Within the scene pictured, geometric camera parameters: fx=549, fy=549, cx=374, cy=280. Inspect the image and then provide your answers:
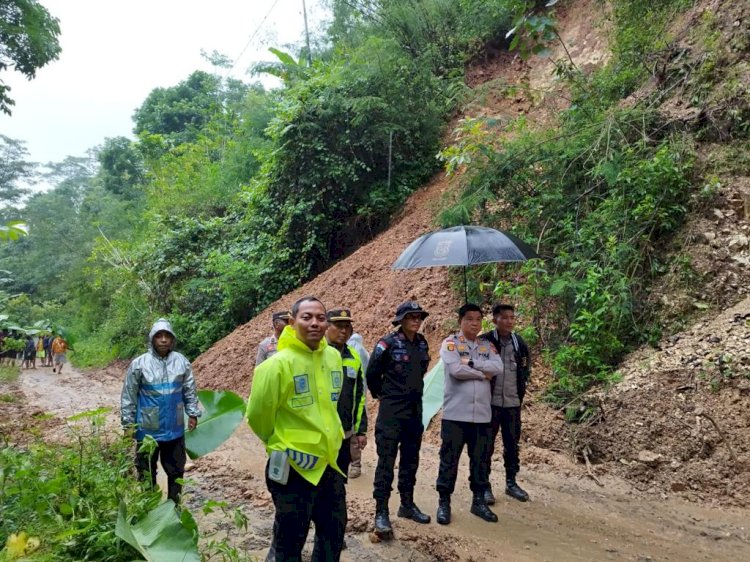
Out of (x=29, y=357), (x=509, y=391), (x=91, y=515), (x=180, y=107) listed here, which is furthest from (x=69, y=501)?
(x=180, y=107)

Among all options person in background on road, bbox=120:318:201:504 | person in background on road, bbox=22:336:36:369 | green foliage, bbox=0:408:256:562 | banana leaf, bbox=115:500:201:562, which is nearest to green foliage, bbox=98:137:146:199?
person in background on road, bbox=22:336:36:369

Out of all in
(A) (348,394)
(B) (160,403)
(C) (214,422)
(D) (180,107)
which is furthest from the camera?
(D) (180,107)

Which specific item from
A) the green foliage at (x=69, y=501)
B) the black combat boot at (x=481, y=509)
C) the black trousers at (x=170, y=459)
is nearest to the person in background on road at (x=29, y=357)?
the black trousers at (x=170, y=459)

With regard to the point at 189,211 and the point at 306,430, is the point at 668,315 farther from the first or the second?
the point at 189,211

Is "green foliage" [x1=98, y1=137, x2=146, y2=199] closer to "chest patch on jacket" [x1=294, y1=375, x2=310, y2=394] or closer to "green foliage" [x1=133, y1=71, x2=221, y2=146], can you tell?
"green foliage" [x1=133, y1=71, x2=221, y2=146]

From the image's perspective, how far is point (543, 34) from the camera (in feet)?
12.1

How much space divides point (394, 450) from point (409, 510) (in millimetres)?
586

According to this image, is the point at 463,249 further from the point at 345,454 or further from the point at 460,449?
the point at 345,454

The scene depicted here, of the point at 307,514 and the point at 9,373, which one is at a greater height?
the point at 307,514

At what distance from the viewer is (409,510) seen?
4797 millimetres

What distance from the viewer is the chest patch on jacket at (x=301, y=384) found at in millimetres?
3111

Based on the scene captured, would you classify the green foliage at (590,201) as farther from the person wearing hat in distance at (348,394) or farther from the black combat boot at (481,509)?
the person wearing hat in distance at (348,394)

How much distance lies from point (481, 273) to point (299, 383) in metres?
6.51

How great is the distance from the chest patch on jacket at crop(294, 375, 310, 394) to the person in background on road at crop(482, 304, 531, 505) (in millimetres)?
2548
